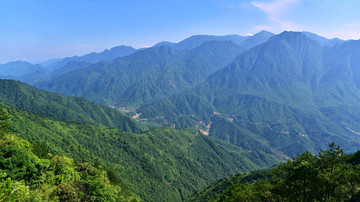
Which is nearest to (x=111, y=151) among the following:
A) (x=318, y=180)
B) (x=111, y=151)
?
(x=111, y=151)

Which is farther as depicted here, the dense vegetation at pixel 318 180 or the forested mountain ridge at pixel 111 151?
the forested mountain ridge at pixel 111 151

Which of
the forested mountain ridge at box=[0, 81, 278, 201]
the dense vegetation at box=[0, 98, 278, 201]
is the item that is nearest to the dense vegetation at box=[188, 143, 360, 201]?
the dense vegetation at box=[0, 98, 278, 201]

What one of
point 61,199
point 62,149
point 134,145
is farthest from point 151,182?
point 61,199

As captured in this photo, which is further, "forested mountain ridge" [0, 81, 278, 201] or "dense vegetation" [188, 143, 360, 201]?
"forested mountain ridge" [0, 81, 278, 201]

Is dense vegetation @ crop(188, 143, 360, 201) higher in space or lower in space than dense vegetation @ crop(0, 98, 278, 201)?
higher

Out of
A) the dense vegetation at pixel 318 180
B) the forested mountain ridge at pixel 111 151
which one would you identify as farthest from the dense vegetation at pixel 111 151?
the dense vegetation at pixel 318 180

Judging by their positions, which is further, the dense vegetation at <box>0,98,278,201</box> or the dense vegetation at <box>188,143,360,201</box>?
the dense vegetation at <box>0,98,278,201</box>

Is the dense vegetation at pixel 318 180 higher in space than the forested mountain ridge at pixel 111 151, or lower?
higher

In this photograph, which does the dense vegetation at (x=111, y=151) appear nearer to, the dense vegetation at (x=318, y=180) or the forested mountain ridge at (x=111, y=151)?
the forested mountain ridge at (x=111, y=151)

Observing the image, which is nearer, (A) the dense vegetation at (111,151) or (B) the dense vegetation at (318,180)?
(B) the dense vegetation at (318,180)

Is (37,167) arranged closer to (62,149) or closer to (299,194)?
(299,194)

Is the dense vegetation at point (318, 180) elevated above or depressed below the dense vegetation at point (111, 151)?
above

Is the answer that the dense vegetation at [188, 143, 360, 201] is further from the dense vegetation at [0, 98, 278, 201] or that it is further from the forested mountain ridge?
the forested mountain ridge
